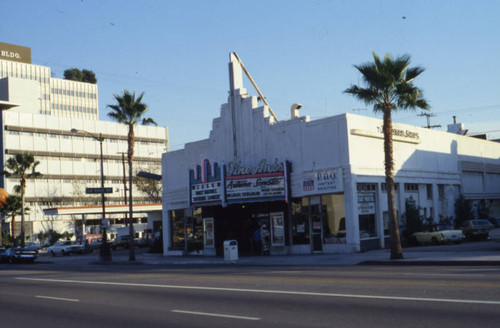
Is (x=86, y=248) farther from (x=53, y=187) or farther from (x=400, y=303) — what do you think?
(x=400, y=303)

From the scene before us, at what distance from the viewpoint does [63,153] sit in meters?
94.8

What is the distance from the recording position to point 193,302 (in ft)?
42.2

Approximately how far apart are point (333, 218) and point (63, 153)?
7268 cm

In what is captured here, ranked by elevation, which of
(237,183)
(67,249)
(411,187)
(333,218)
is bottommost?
(67,249)

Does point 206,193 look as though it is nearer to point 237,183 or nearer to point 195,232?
point 237,183

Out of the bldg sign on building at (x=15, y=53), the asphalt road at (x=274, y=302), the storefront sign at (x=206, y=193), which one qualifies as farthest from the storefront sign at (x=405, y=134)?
the bldg sign on building at (x=15, y=53)

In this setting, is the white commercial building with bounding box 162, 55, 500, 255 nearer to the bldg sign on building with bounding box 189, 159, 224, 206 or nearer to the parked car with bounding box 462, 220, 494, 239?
the bldg sign on building with bounding box 189, 159, 224, 206

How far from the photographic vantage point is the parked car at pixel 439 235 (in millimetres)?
33000

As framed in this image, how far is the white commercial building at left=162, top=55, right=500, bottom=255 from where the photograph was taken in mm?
31328

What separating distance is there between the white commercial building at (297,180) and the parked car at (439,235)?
4.29 feet

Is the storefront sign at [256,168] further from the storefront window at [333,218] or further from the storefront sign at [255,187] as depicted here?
the storefront window at [333,218]

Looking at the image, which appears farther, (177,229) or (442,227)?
(177,229)

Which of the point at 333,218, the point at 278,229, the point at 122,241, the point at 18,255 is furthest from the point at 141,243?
the point at 333,218

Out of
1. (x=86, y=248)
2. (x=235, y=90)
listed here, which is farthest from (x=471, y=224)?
(x=86, y=248)
